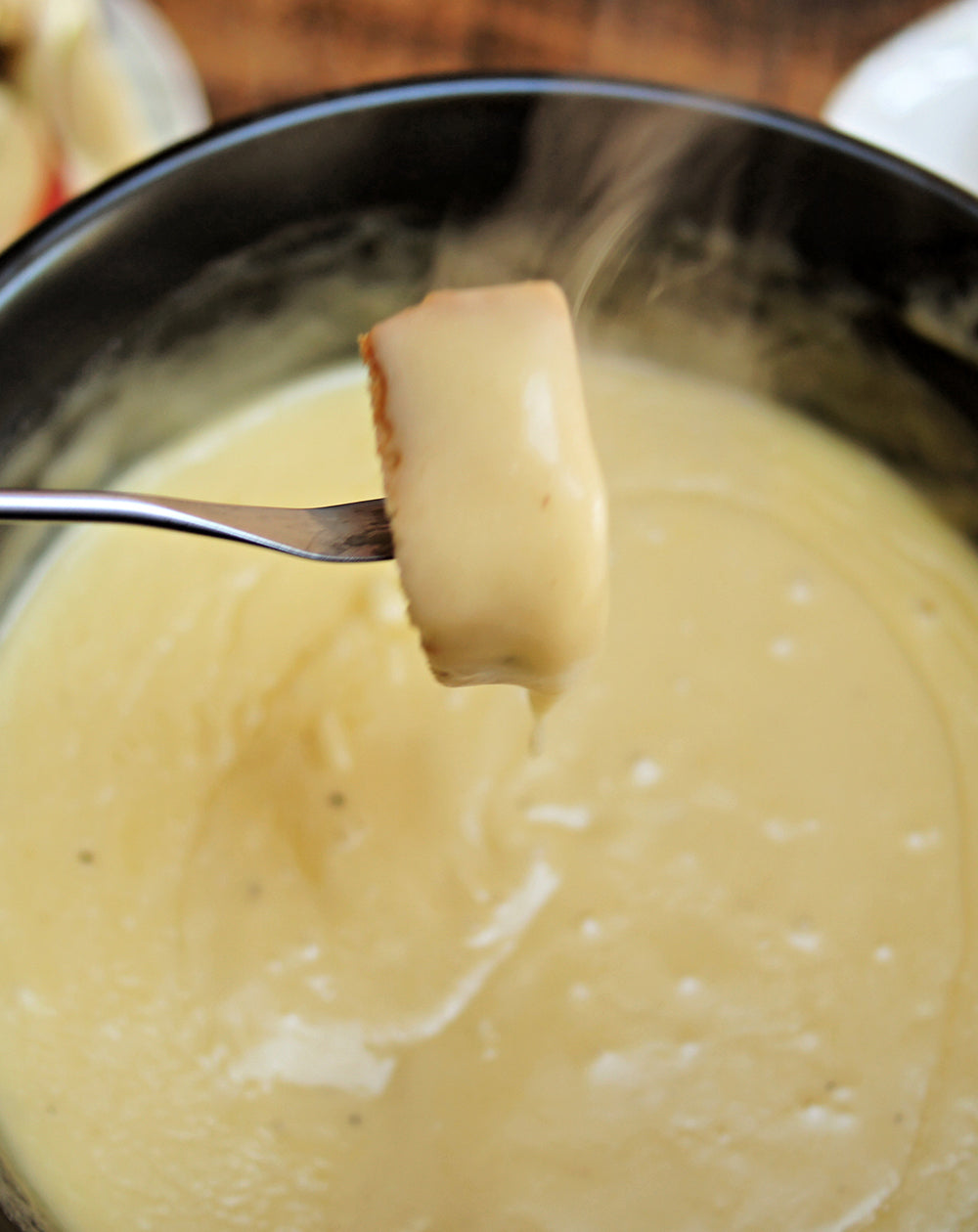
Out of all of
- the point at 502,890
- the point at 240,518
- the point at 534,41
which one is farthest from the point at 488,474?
the point at 534,41

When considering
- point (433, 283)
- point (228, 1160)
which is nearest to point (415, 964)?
point (228, 1160)

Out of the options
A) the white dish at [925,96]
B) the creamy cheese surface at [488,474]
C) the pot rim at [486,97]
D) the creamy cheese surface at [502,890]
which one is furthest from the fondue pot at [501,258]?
the creamy cheese surface at [488,474]

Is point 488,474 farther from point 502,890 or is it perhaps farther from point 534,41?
point 534,41

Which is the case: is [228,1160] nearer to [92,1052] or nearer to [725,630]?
[92,1052]

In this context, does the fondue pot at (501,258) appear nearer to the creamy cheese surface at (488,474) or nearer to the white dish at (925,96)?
the white dish at (925,96)

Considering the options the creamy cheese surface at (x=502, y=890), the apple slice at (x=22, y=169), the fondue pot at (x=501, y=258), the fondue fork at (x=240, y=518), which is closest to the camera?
the fondue fork at (x=240, y=518)
